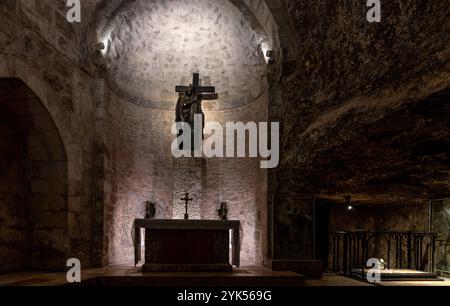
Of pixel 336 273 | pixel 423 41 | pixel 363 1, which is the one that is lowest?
pixel 336 273

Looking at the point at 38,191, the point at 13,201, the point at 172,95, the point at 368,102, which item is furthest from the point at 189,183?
the point at 368,102

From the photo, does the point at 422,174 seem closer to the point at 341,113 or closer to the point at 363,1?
the point at 341,113

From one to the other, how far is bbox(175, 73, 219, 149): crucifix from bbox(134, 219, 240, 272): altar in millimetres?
2921

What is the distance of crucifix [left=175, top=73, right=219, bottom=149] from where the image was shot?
9.56 metres

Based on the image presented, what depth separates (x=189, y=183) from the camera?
10.3 meters

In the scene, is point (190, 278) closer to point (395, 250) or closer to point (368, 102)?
point (368, 102)

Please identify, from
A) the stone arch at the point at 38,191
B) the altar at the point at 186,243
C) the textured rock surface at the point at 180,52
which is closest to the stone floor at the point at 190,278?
the altar at the point at 186,243

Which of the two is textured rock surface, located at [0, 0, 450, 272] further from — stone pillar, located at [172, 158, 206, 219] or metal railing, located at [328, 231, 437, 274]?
metal railing, located at [328, 231, 437, 274]

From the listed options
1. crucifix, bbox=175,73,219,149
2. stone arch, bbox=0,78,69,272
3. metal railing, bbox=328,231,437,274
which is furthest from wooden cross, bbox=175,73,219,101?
metal railing, bbox=328,231,437,274

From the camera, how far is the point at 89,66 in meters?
Result: 8.24
